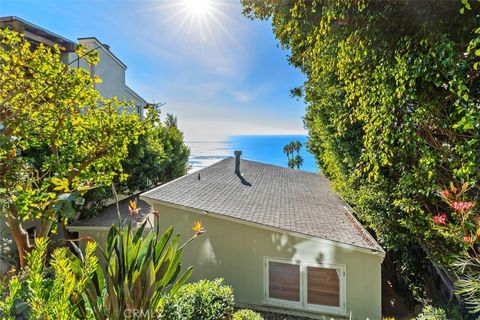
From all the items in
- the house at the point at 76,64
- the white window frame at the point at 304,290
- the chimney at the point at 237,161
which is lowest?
the white window frame at the point at 304,290

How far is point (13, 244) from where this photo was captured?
10617 millimetres

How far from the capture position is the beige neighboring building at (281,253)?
7703 mm

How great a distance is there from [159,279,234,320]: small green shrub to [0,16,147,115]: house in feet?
24.8

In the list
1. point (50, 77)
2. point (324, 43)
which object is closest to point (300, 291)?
point (324, 43)

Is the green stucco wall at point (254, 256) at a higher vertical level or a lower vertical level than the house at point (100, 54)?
lower

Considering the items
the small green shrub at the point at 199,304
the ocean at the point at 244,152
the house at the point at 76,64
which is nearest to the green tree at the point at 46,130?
the house at the point at 76,64

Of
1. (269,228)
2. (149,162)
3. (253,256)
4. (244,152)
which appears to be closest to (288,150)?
(244,152)

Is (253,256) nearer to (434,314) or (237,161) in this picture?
(434,314)

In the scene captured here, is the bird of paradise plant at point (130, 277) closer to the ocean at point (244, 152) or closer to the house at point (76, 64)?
the house at point (76, 64)

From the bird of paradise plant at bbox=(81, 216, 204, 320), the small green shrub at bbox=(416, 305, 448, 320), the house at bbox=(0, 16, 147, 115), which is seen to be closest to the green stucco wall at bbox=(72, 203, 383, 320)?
the small green shrub at bbox=(416, 305, 448, 320)

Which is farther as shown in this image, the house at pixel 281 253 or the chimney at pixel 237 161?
the chimney at pixel 237 161

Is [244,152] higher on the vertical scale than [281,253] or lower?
higher

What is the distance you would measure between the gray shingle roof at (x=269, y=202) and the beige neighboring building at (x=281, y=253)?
0.14 feet

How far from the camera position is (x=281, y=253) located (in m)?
8.23
